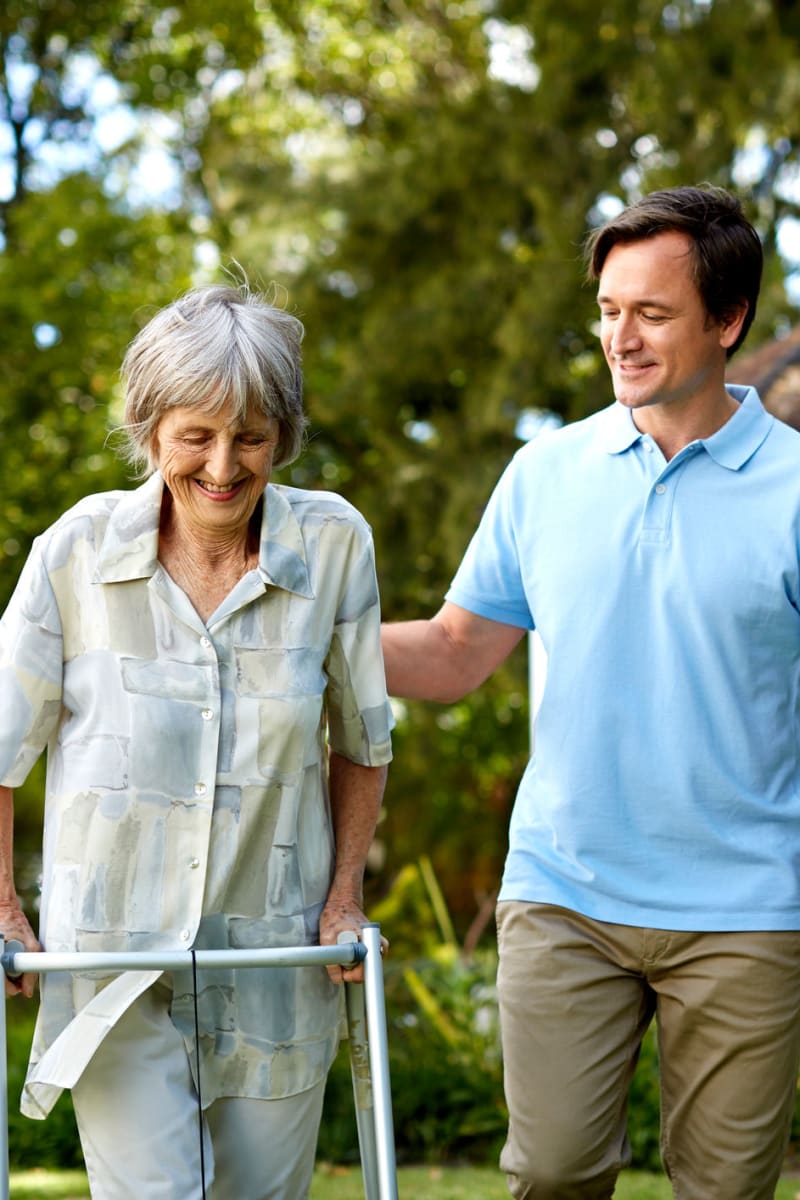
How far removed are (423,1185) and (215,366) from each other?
146 inches

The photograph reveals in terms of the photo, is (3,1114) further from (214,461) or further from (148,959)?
(214,461)

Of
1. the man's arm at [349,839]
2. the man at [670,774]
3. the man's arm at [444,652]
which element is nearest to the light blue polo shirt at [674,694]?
the man at [670,774]

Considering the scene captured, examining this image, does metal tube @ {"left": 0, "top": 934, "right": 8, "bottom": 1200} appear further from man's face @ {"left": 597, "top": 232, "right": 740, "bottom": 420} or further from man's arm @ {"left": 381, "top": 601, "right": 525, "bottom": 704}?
man's face @ {"left": 597, "top": 232, "right": 740, "bottom": 420}

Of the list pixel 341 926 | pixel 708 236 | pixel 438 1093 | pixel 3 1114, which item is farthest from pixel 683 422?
pixel 438 1093

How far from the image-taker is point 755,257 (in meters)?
3.14

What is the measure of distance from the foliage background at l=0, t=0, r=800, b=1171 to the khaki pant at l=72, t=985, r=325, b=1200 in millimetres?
6659

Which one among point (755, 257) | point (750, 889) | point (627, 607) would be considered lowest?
point (750, 889)

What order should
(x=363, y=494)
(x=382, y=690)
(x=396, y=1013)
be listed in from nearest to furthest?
(x=382, y=690) → (x=396, y=1013) → (x=363, y=494)

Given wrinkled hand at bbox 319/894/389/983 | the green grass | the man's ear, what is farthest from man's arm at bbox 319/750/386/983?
the green grass

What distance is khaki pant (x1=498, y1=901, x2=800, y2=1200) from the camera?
2.97 meters

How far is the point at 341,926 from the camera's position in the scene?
8.97 feet

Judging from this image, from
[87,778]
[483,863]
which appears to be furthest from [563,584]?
[483,863]

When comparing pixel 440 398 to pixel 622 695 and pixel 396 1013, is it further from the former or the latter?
pixel 622 695

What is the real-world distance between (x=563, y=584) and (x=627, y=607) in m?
0.14
